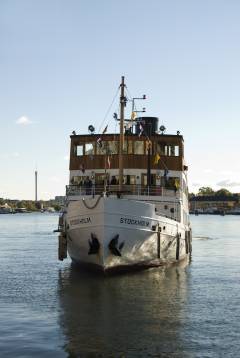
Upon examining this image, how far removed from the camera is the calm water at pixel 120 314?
16281mm

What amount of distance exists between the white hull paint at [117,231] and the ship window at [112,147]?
6.44 m

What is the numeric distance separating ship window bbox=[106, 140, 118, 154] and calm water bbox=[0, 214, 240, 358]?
839 cm

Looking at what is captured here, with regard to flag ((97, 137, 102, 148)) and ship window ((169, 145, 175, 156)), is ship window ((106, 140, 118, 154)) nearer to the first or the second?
flag ((97, 137, 102, 148))

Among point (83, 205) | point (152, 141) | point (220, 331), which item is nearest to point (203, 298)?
point (220, 331)

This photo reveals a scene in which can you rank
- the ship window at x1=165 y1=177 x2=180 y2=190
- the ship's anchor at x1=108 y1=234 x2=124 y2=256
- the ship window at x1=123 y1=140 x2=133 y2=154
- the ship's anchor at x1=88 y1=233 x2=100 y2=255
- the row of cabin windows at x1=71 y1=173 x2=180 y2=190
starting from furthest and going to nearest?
1. the ship window at x1=123 y1=140 x2=133 y2=154
2. the row of cabin windows at x1=71 y1=173 x2=180 y2=190
3. the ship window at x1=165 y1=177 x2=180 y2=190
4. the ship's anchor at x1=88 y1=233 x2=100 y2=255
5. the ship's anchor at x1=108 y1=234 x2=124 y2=256

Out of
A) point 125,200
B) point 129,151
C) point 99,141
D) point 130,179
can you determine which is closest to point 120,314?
point 125,200

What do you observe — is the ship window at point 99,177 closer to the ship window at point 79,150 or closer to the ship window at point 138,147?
the ship window at point 79,150

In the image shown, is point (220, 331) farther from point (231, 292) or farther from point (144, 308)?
point (231, 292)

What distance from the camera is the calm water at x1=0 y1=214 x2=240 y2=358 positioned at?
1628 cm

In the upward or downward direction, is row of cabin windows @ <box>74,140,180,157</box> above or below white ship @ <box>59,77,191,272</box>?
above

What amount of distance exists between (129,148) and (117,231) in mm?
10139

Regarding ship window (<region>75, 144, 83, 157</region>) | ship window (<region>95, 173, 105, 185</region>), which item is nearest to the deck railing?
ship window (<region>95, 173, 105, 185</region>)

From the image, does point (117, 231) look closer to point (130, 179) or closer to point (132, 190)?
point (132, 190)

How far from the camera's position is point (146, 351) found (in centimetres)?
1593
